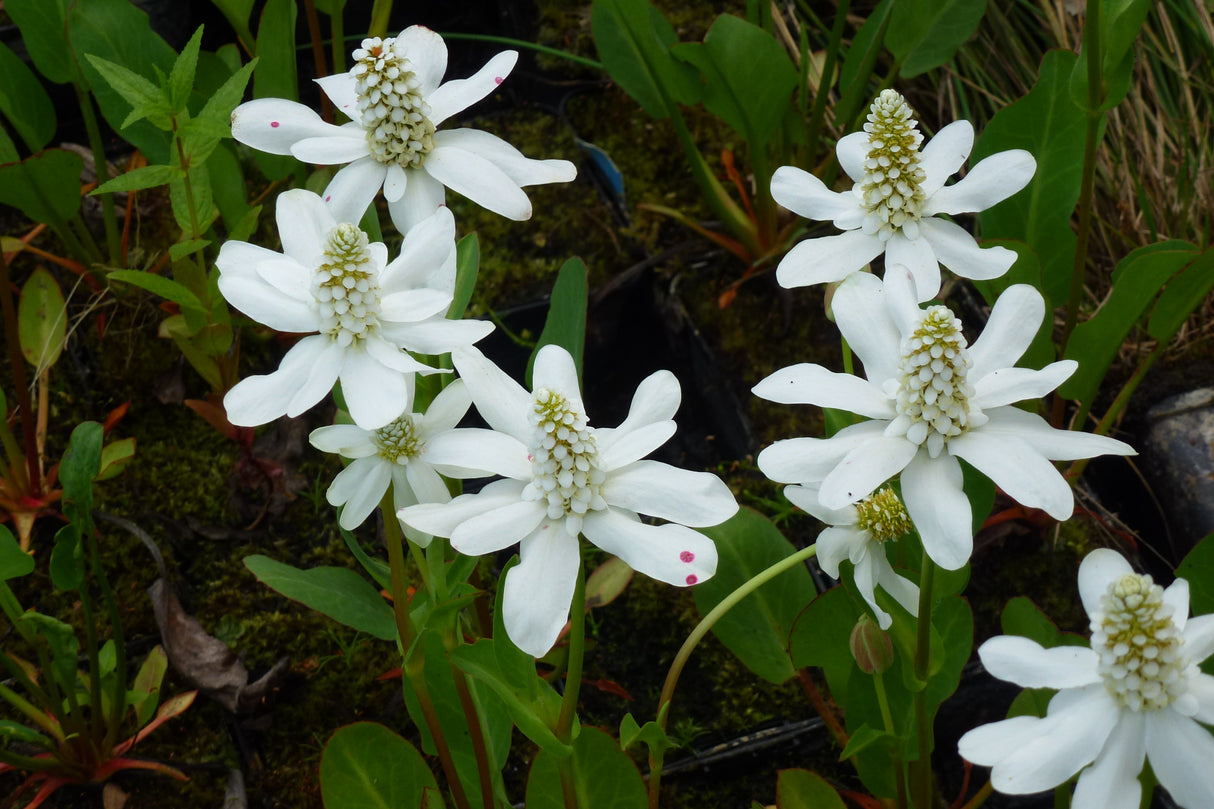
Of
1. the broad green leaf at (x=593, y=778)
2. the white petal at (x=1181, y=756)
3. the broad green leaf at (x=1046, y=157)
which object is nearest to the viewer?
the white petal at (x=1181, y=756)

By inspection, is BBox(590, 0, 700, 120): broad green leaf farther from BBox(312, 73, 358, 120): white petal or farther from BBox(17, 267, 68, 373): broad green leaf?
BBox(17, 267, 68, 373): broad green leaf

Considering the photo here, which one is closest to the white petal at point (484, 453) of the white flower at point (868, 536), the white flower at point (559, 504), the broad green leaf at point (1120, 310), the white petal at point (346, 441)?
the white flower at point (559, 504)

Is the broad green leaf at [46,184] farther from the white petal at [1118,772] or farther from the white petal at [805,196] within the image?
the white petal at [1118,772]

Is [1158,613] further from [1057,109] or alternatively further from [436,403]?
[1057,109]

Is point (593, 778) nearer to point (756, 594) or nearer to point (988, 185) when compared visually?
point (756, 594)

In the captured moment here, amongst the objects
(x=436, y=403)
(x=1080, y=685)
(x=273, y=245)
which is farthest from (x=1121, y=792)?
(x=273, y=245)

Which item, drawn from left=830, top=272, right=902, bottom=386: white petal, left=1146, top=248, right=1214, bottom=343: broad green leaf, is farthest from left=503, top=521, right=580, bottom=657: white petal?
left=1146, top=248, right=1214, bottom=343: broad green leaf

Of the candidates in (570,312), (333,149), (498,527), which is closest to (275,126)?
Result: (333,149)
